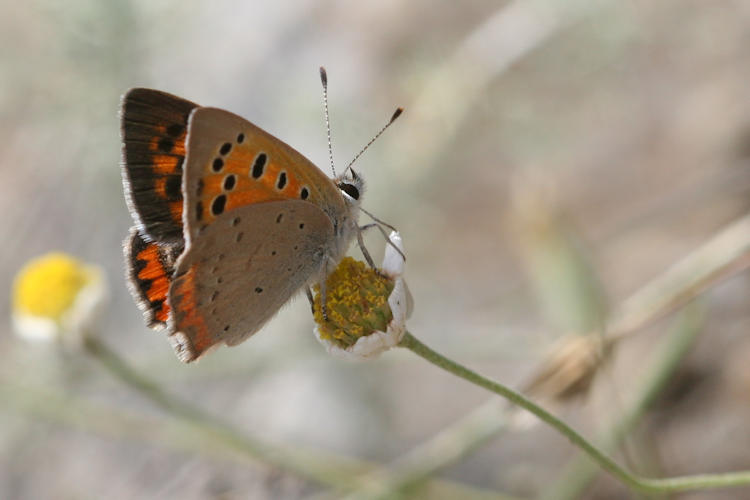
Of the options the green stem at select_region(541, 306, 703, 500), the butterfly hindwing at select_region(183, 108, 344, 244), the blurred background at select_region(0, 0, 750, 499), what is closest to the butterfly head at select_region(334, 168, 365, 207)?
the butterfly hindwing at select_region(183, 108, 344, 244)

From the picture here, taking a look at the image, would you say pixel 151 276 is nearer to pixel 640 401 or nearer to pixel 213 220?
pixel 213 220

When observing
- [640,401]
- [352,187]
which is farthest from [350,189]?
[640,401]

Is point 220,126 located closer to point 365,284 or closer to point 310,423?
point 365,284

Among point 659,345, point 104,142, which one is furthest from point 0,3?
point 659,345

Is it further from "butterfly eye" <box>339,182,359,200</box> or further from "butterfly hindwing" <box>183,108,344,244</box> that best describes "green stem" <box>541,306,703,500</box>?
"butterfly hindwing" <box>183,108,344,244</box>

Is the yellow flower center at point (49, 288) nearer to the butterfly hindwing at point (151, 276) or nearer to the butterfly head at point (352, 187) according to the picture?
the butterfly hindwing at point (151, 276)

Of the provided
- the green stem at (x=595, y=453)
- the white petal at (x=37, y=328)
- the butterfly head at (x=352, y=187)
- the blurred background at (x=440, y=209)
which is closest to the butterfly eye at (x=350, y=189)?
the butterfly head at (x=352, y=187)
